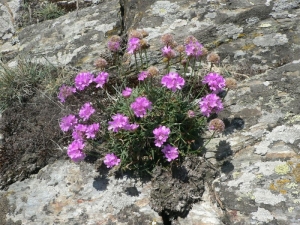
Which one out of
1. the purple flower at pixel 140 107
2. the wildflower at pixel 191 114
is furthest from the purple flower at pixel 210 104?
the purple flower at pixel 140 107

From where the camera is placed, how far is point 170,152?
3.08 m

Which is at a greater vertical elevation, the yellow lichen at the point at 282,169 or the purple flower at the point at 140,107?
the purple flower at the point at 140,107

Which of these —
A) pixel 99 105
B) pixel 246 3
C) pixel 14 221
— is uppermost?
pixel 246 3

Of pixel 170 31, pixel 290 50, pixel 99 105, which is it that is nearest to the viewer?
pixel 99 105

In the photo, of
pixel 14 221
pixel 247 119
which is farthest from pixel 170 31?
pixel 14 221

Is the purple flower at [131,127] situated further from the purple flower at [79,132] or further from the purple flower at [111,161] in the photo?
the purple flower at [79,132]

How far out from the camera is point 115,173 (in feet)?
10.8

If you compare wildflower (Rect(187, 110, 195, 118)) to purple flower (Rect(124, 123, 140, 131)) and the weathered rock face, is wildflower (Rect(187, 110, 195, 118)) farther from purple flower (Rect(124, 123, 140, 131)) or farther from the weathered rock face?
purple flower (Rect(124, 123, 140, 131))

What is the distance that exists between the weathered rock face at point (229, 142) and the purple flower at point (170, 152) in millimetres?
226

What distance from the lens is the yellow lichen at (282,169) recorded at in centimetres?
288

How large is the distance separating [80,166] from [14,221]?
2.41 ft

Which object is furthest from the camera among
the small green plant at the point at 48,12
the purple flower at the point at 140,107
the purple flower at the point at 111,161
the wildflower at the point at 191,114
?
the small green plant at the point at 48,12

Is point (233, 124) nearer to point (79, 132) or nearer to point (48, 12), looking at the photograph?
point (79, 132)

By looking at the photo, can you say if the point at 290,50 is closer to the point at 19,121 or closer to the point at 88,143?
the point at 88,143
